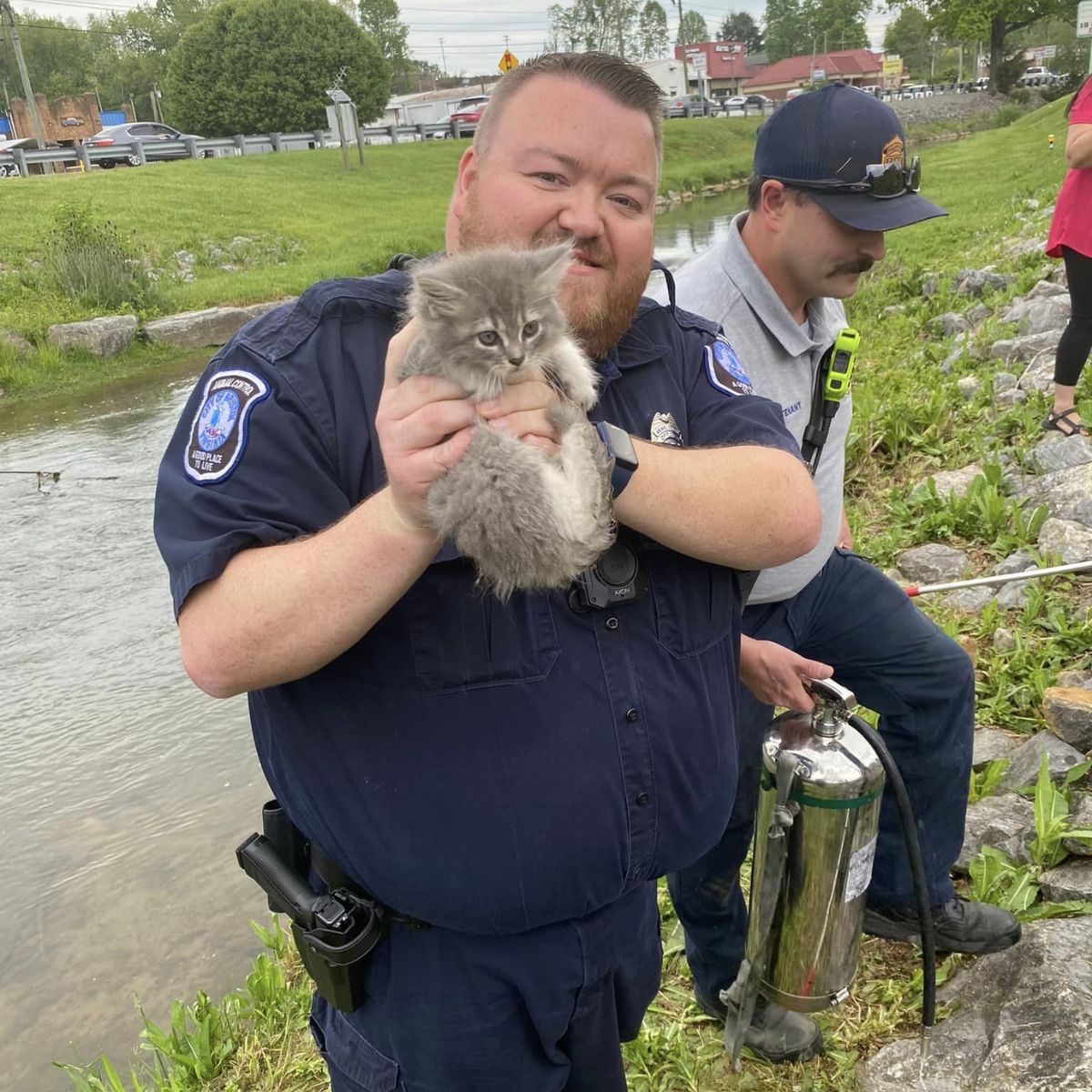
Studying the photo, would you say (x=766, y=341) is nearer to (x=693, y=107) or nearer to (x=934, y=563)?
(x=934, y=563)

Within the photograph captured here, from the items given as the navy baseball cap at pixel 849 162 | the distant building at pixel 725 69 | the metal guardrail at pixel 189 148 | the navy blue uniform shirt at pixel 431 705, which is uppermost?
the distant building at pixel 725 69

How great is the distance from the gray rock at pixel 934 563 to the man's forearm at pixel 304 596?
5.25m

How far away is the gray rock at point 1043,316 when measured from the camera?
914 cm

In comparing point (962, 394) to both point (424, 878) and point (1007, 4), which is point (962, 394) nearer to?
point (424, 878)

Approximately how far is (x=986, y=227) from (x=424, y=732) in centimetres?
1794

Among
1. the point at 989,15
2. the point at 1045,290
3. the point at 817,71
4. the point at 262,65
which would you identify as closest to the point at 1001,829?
the point at 1045,290

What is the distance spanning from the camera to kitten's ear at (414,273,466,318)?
2.07 metres

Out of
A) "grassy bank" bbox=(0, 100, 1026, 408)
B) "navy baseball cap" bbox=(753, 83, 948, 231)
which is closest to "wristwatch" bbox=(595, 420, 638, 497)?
"navy baseball cap" bbox=(753, 83, 948, 231)

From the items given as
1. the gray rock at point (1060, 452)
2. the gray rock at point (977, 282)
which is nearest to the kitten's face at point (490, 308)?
the gray rock at point (1060, 452)

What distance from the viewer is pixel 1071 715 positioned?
4.27 m

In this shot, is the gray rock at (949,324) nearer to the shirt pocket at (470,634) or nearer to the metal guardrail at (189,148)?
the shirt pocket at (470,634)

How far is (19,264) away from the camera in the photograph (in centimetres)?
1842

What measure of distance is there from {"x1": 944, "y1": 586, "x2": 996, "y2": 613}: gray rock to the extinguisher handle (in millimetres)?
3217

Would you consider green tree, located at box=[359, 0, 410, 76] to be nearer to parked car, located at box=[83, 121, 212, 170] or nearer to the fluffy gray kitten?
parked car, located at box=[83, 121, 212, 170]
